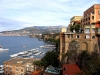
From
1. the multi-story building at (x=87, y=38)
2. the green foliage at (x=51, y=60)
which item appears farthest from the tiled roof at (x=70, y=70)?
the green foliage at (x=51, y=60)

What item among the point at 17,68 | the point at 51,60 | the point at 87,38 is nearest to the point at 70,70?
the point at 87,38

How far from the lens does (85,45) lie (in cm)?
2570

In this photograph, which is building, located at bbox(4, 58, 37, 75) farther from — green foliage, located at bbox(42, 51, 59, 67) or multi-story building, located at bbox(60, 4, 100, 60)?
multi-story building, located at bbox(60, 4, 100, 60)

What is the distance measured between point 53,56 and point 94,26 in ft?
39.4

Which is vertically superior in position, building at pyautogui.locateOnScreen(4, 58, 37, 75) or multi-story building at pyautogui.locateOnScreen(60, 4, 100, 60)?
multi-story building at pyautogui.locateOnScreen(60, 4, 100, 60)

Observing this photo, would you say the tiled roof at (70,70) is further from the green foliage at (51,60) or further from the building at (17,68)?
the building at (17,68)

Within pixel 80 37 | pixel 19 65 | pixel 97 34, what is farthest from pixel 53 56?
pixel 97 34

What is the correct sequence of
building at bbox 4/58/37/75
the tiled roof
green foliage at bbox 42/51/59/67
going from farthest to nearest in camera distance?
building at bbox 4/58/37/75 → green foliage at bbox 42/51/59/67 → the tiled roof

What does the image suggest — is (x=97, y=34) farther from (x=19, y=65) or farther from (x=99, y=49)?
(x=19, y=65)

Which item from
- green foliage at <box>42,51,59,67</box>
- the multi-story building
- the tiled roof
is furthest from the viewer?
green foliage at <box>42,51,59,67</box>

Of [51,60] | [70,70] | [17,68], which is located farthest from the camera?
[17,68]

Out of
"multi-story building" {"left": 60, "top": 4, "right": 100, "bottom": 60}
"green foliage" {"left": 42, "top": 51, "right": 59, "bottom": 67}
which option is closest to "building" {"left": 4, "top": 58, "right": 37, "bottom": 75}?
"green foliage" {"left": 42, "top": 51, "right": 59, "bottom": 67}

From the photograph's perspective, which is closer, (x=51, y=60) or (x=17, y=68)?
(x=51, y=60)

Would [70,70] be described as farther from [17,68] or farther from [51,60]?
[17,68]
